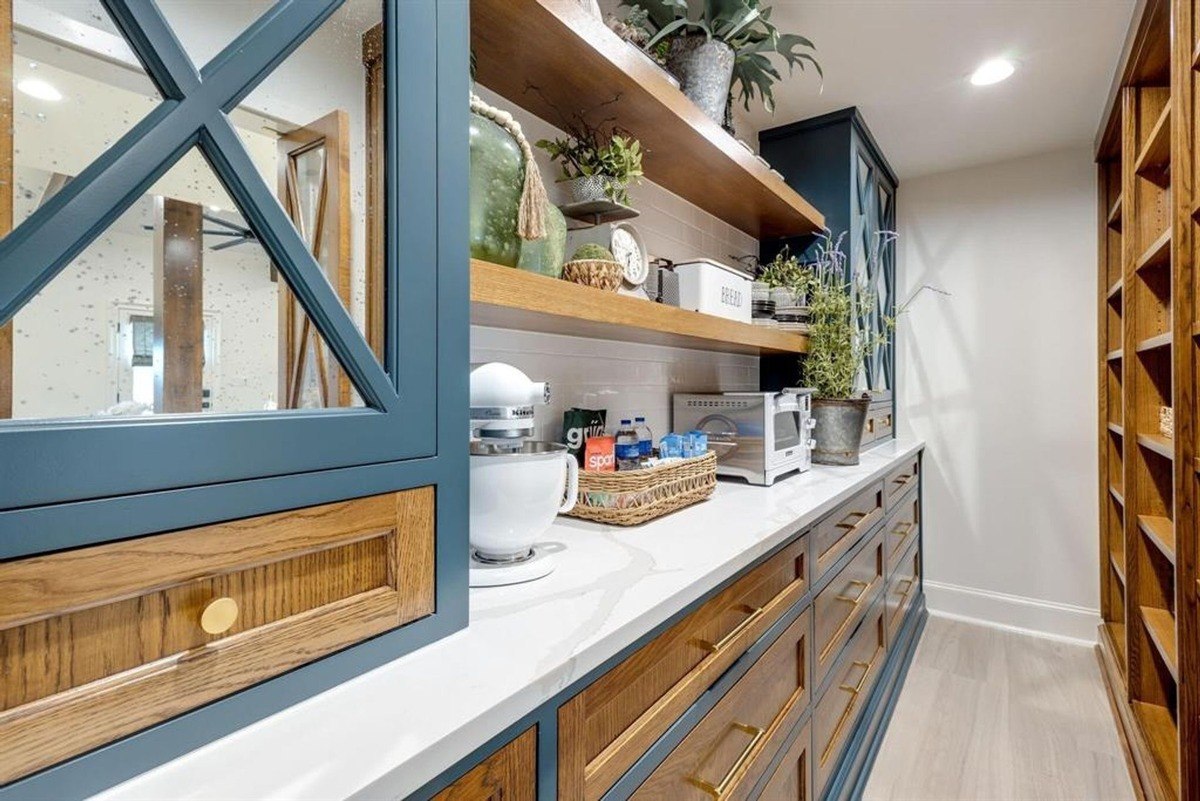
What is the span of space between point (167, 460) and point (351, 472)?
0.16 m

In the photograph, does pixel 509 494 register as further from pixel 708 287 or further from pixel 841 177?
pixel 841 177

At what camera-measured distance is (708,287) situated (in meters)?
1.65

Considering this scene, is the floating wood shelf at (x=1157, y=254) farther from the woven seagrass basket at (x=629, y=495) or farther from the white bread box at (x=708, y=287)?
the woven seagrass basket at (x=629, y=495)

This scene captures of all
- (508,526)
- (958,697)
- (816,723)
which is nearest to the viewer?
(508,526)

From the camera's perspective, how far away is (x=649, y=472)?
1.34 meters

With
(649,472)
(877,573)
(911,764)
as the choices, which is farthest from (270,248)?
(911,764)

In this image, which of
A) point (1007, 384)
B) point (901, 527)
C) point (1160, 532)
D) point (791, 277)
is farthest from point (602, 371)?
point (1007, 384)

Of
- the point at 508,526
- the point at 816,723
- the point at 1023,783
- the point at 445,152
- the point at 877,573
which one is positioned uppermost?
the point at 445,152

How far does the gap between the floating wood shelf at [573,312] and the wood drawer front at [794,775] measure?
966 mm

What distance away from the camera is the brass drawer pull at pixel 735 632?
0.97 m

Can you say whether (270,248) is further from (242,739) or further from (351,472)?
(242,739)

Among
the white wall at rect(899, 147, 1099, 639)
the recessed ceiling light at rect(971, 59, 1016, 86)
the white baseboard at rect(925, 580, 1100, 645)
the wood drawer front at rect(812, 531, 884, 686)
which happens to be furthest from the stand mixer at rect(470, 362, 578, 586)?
the white baseboard at rect(925, 580, 1100, 645)

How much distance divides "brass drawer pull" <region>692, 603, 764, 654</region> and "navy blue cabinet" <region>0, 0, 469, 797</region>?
17.1 inches

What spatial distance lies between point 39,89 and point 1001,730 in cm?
298
